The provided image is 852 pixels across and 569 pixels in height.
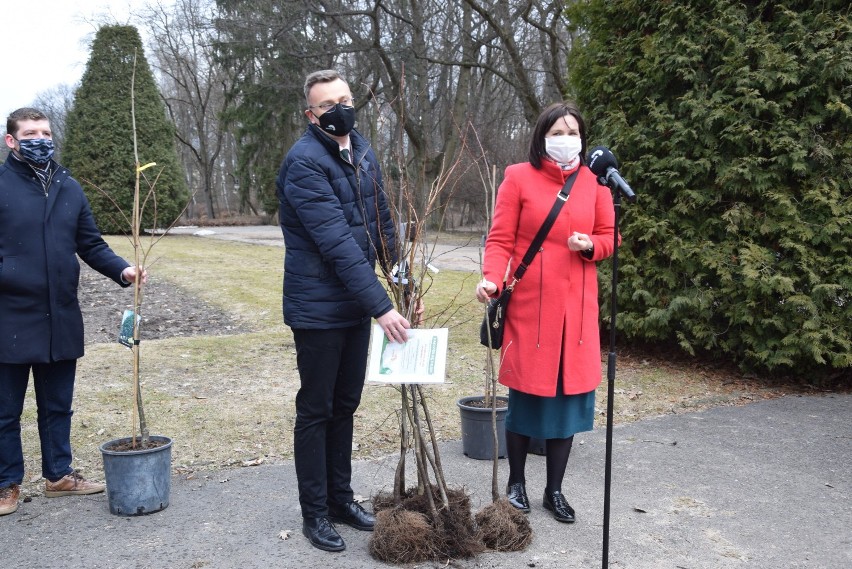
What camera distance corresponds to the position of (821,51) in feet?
19.9

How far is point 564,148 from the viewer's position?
3686 mm

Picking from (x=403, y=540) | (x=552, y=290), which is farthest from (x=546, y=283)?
(x=403, y=540)

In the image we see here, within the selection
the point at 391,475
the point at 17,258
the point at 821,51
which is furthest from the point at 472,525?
the point at 821,51

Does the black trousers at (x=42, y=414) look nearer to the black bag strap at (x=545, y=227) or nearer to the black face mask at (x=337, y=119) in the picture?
the black face mask at (x=337, y=119)

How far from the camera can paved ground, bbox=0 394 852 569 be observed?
3.44 metres

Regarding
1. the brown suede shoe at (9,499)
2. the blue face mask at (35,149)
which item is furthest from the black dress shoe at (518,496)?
the blue face mask at (35,149)

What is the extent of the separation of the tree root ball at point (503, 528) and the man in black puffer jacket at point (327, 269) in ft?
2.16

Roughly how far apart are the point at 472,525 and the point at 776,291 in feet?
13.7

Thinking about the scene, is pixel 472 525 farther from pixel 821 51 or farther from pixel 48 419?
pixel 821 51

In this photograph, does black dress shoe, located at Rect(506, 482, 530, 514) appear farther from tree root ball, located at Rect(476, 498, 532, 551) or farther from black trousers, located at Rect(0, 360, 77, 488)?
black trousers, located at Rect(0, 360, 77, 488)

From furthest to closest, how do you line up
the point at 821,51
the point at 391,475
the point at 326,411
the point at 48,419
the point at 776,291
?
the point at 776,291 → the point at 821,51 → the point at 391,475 → the point at 48,419 → the point at 326,411

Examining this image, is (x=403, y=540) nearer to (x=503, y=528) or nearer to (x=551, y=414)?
(x=503, y=528)

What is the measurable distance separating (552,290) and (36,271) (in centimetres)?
263

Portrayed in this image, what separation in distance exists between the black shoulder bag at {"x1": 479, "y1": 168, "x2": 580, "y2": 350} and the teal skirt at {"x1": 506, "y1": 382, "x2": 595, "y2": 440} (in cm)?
31
